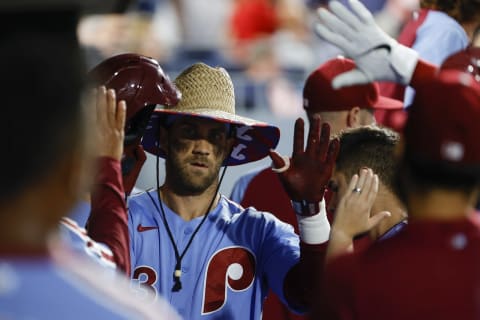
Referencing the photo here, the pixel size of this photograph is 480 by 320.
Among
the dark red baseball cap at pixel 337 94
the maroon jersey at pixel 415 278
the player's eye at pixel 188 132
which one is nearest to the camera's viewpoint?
the maroon jersey at pixel 415 278

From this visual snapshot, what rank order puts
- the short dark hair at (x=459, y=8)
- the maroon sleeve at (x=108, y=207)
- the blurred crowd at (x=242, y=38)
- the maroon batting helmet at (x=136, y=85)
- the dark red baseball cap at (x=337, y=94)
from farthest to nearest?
the blurred crowd at (x=242, y=38) → the short dark hair at (x=459, y=8) → the dark red baseball cap at (x=337, y=94) → the maroon batting helmet at (x=136, y=85) → the maroon sleeve at (x=108, y=207)

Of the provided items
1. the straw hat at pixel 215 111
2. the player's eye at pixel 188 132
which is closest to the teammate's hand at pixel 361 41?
the straw hat at pixel 215 111

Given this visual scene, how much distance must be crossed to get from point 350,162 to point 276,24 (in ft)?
19.9

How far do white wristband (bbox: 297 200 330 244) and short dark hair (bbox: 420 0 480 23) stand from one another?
2.26m

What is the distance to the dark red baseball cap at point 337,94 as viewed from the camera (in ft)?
17.9

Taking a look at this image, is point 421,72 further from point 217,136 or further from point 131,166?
point 131,166

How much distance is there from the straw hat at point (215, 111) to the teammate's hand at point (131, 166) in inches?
7.9

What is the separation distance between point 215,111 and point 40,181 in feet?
7.34

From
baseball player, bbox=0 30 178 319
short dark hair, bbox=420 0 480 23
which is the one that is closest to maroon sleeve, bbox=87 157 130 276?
baseball player, bbox=0 30 178 319

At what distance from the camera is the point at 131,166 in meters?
4.07

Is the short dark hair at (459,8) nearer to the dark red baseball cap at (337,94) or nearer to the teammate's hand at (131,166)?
the dark red baseball cap at (337,94)

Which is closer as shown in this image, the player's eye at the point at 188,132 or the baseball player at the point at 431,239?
the baseball player at the point at 431,239

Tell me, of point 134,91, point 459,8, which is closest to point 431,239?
point 134,91

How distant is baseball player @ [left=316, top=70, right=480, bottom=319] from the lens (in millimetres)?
2404
